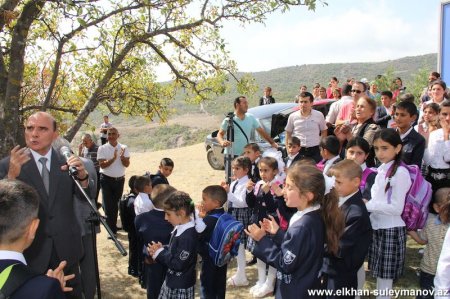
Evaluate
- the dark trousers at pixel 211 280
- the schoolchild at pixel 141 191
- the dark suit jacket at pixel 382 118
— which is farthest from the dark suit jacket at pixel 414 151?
the schoolchild at pixel 141 191

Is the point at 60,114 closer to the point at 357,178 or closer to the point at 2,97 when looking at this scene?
the point at 2,97

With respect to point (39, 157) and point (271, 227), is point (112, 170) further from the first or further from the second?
point (271, 227)

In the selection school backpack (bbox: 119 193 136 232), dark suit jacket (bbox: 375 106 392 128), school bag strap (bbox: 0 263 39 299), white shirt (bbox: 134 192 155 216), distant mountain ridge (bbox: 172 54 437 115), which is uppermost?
distant mountain ridge (bbox: 172 54 437 115)

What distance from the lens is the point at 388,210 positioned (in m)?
3.96

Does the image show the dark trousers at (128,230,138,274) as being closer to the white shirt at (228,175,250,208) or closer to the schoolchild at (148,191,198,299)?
the white shirt at (228,175,250,208)

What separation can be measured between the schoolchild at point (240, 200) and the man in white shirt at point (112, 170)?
2779mm

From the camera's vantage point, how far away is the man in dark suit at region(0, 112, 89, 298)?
11.3 feet

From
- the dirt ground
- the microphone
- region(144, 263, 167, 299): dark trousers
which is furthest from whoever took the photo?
the dirt ground

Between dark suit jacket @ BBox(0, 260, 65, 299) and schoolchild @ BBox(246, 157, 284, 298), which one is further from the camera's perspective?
schoolchild @ BBox(246, 157, 284, 298)

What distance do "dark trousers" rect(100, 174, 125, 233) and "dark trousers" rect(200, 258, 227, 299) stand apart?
3.71 metres

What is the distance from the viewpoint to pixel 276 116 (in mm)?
10031

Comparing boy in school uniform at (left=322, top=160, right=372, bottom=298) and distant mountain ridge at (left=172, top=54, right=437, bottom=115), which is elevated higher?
distant mountain ridge at (left=172, top=54, right=437, bottom=115)

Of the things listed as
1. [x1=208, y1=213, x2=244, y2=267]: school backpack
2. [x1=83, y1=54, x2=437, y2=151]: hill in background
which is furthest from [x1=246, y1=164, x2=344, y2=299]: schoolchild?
[x1=83, y1=54, x2=437, y2=151]: hill in background

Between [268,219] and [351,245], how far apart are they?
72cm
